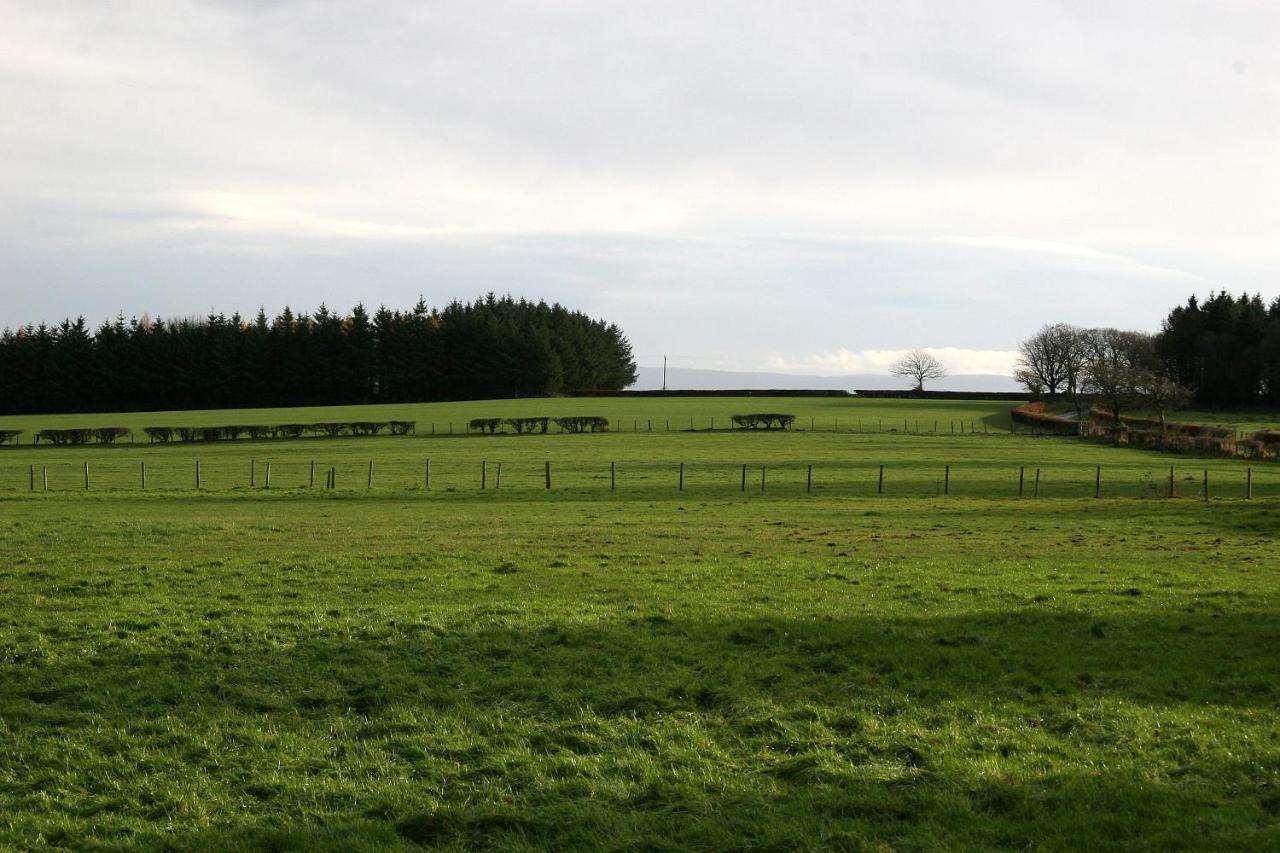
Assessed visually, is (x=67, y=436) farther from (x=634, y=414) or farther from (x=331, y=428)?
(x=634, y=414)

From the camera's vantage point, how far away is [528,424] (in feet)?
295

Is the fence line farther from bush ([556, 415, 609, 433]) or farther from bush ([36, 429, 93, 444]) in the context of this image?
bush ([556, 415, 609, 433])

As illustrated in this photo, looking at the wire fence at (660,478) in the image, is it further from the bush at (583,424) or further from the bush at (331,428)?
the bush at (583,424)

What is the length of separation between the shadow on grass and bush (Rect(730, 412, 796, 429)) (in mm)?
75598

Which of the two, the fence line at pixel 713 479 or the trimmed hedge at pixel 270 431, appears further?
the trimmed hedge at pixel 270 431

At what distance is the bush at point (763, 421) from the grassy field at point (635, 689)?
64.4m

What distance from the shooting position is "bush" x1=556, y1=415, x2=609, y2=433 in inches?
3531

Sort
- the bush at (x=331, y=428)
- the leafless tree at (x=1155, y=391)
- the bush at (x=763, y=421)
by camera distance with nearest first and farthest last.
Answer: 1. the bush at (x=331, y=428)
2. the leafless tree at (x=1155, y=391)
3. the bush at (x=763, y=421)

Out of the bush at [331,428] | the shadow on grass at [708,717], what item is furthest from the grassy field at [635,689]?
the bush at [331,428]

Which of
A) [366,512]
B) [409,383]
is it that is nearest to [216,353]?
[409,383]

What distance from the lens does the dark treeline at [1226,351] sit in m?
117

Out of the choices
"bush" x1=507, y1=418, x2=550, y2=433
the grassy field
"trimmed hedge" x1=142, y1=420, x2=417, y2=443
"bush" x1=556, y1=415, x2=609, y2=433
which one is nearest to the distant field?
"bush" x1=556, y1=415, x2=609, y2=433

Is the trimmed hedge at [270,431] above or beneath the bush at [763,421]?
beneath

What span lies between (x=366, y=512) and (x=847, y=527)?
1505 centimetres
